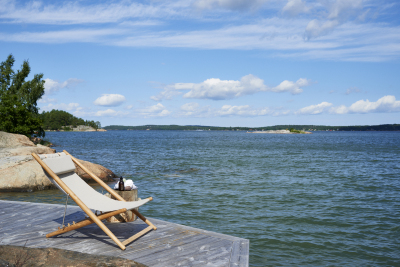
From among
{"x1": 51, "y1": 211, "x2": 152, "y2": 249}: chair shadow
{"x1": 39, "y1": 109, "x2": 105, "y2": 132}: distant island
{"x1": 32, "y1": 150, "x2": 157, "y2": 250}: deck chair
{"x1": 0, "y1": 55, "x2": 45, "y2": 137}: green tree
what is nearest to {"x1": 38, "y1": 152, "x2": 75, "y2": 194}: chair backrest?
{"x1": 32, "y1": 150, "x2": 157, "y2": 250}: deck chair

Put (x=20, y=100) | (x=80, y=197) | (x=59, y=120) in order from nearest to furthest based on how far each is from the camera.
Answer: (x=80, y=197) < (x=20, y=100) < (x=59, y=120)

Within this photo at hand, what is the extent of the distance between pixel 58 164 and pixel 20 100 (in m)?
33.5

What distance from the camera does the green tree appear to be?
30219 millimetres

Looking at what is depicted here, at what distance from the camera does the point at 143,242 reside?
4.74 meters

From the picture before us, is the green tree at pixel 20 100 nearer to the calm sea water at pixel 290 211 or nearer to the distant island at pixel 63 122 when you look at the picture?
the calm sea water at pixel 290 211

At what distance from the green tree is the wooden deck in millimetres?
28302

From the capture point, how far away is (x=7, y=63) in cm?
3831

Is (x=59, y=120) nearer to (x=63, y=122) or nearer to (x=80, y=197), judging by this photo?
(x=63, y=122)

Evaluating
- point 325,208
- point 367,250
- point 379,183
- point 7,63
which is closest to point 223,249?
point 367,250

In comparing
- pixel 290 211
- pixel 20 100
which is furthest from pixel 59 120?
pixel 290 211

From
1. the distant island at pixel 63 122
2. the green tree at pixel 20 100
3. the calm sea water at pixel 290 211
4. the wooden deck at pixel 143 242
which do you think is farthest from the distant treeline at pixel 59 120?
the wooden deck at pixel 143 242

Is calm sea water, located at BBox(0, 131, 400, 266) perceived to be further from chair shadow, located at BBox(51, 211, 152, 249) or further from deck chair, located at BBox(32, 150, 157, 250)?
deck chair, located at BBox(32, 150, 157, 250)

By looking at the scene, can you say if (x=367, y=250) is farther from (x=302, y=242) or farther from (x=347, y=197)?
(x=347, y=197)

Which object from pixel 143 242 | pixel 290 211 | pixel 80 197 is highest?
pixel 80 197
